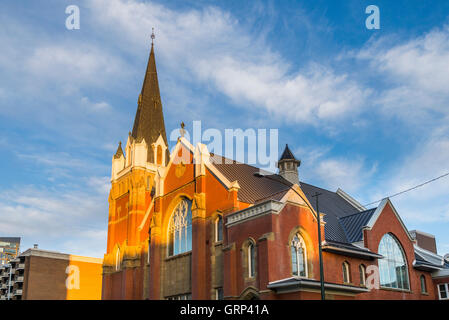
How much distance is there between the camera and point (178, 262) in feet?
115

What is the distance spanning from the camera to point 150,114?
5088 centimetres

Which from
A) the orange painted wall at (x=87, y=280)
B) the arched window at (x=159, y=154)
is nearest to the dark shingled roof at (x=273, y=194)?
the arched window at (x=159, y=154)

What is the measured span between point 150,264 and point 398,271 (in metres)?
18.7

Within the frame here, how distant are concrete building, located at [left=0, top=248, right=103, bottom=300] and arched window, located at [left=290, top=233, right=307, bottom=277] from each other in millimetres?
53159

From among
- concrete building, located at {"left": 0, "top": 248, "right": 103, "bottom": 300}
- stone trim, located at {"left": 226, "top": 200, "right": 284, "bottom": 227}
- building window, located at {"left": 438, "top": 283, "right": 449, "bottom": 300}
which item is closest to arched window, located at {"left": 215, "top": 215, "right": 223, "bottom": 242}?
stone trim, located at {"left": 226, "top": 200, "right": 284, "bottom": 227}

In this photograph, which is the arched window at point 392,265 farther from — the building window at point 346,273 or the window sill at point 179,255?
the window sill at point 179,255

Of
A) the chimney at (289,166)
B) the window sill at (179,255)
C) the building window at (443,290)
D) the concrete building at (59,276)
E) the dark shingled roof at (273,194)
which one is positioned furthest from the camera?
the concrete building at (59,276)

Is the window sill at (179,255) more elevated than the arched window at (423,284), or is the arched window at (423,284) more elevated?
the window sill at (179,255)

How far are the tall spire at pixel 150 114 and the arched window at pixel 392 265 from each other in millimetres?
23583

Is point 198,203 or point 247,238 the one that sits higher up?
point 198,203

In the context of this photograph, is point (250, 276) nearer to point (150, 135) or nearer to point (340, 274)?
point (340, 274)

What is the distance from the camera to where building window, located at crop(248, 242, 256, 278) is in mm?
27016

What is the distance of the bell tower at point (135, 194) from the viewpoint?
40875 mm
